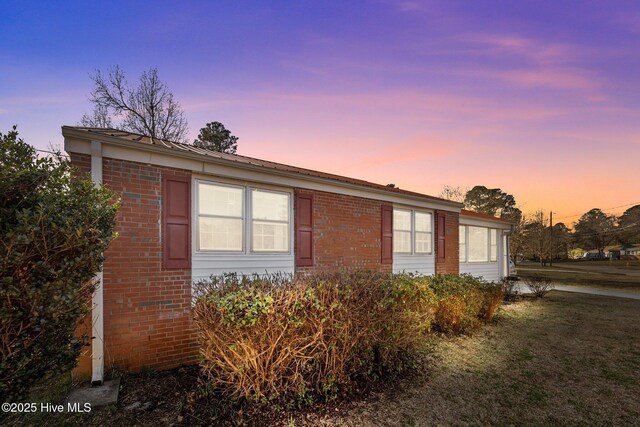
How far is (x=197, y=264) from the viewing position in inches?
214

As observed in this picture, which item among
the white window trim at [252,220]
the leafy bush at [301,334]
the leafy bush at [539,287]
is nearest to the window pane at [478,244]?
the leafy bush at [539,287]

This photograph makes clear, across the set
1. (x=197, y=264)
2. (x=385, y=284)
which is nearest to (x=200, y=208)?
(x=197, y=264)

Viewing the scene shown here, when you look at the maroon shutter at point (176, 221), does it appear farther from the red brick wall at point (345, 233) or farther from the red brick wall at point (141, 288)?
the red brick wall at point (345, 233)

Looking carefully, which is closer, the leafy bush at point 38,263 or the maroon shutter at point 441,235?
the leafy bush at point 38,263

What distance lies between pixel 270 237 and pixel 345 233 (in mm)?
2078

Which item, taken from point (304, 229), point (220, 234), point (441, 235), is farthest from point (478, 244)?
point (220, 234)

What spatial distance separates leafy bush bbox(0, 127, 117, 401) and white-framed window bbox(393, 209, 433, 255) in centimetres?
797

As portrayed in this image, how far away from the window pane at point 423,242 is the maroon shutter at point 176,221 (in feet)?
23.4

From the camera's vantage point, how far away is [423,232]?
399 inches

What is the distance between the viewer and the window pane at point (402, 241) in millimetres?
9391

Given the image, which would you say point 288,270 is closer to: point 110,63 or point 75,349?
point 75,349

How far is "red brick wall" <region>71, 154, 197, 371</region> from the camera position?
4598 millimetres

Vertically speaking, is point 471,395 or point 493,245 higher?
point 493,245

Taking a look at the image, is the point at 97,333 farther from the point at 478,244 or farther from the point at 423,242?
the point at 478,244
